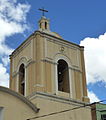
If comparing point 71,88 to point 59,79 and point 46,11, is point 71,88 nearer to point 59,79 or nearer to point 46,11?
point 59,79

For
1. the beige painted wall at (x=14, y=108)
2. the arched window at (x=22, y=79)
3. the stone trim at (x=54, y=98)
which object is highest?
the arched window at (x=22, y=79)

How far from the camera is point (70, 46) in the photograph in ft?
75.8

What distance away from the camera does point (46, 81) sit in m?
20.6

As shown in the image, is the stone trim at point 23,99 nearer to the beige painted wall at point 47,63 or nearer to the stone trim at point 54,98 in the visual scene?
the stone trim at point 54,98

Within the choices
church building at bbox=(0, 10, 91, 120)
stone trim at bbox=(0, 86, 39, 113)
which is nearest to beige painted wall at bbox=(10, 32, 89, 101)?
church building at bbox=(0, 10, 91, 120)

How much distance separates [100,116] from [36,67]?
6170 mm

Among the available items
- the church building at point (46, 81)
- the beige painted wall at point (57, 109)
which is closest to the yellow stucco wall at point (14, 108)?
the church building at point (46, 81)

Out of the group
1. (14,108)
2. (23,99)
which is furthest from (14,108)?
(23,99)

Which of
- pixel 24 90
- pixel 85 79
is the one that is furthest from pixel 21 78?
pixel 85 79

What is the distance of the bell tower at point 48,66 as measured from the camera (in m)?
20.8

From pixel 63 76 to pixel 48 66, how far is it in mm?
1859

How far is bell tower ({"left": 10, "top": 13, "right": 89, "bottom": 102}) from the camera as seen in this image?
2078 centimetres

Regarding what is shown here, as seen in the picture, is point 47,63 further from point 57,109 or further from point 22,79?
point 57,109

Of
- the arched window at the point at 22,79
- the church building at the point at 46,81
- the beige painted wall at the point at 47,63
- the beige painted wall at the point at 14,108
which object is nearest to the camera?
the beige painted wall at the point at 14,108
